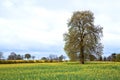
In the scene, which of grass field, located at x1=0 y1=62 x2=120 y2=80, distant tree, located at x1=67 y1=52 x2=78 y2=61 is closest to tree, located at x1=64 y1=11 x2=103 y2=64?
distant tree, located at x1=67 y1=52 x2=78 y2=61

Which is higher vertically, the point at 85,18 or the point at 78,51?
the point at 85,18

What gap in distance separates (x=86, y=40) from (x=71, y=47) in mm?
3462

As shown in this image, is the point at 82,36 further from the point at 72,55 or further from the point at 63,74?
the point at 63,74

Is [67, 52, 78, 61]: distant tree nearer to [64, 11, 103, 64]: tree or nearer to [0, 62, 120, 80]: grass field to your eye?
[64, 11, 103, 64]: tree

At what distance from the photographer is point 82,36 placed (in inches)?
2827

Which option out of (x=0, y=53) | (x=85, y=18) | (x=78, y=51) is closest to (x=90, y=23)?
(x=85, y=18)

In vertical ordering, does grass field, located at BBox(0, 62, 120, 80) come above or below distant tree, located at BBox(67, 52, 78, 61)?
below

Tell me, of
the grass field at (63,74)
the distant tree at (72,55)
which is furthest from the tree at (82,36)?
the grass field at (63,74)

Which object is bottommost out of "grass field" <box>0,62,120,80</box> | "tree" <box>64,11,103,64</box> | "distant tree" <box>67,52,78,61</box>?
"grass field" <box>0,62,120,80</box>

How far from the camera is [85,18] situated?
2840 inches

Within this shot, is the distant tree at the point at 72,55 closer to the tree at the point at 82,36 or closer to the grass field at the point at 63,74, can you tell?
the tree at the point at 82,36

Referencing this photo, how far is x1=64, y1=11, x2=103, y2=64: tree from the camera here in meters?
70.9

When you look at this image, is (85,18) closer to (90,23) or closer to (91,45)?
(90,23)

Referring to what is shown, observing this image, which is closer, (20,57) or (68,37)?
(68,37)
